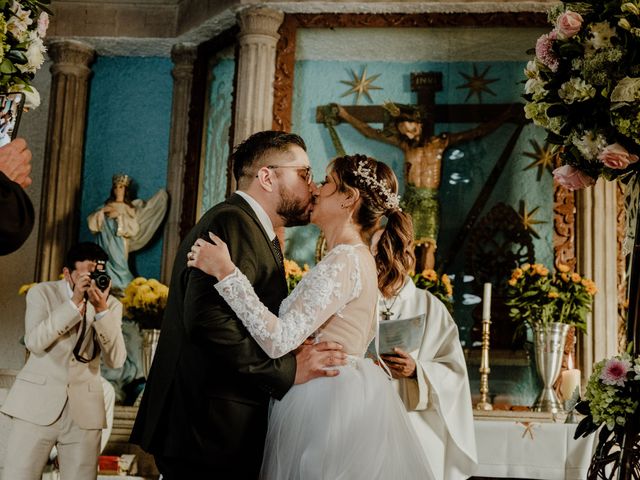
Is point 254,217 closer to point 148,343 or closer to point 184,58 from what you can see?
point 148,343

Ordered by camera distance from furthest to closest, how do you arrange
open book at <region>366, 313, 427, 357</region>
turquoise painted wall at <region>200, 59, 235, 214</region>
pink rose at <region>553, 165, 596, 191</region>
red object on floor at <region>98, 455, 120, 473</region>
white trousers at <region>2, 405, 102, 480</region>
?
turquoise painted wall at <region>200, 59, 235, 214</region> → red object on floor at <region>98, 455, 120, 473</region> → white trousers at <region>2, 405, 102, 480</region> → open book at <region>366, 313, 427, 357</region> → pink rose at <region>553, 165, 596, 191</region>

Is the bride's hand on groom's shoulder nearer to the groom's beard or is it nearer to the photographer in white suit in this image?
the groom's beard

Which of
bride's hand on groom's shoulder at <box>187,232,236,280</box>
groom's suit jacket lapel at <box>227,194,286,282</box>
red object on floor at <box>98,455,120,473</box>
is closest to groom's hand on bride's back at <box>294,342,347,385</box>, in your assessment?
groom's suit jacket lapel at <box>227,194,286,282</box>

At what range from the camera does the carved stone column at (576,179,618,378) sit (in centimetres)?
828

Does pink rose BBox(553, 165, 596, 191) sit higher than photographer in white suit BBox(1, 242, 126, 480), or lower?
higher

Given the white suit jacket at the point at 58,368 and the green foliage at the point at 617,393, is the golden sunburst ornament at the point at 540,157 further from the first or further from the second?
the green foliage at the point at 617,393

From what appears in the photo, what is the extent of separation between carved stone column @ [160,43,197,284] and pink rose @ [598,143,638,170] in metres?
6.77

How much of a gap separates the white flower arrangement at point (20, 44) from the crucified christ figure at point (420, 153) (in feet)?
16.7

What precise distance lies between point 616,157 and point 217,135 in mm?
6589

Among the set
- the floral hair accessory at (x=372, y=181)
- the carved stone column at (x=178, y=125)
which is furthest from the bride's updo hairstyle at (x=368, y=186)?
the carved stone column at (x=178, y=125)

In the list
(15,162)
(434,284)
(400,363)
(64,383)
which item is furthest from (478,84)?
(15,162)

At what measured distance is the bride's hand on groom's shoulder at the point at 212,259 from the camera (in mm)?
3512

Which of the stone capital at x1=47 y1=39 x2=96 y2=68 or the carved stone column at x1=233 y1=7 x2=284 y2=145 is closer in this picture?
the carved stone column at x1=233 y1=7 x2=284 y2=145

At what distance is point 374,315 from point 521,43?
5.85 m
